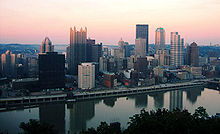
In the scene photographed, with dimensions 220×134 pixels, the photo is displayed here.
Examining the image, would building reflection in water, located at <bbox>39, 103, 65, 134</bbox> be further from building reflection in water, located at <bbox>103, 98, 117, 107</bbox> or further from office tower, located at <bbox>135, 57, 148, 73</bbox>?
office tower, located at <bbox>135, 57, 148, 73</bbox>

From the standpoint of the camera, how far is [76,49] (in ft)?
57.6

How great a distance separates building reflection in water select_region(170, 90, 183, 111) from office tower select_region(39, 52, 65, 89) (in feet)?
17.3

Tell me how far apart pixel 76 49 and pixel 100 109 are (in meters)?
Answer: 9.01

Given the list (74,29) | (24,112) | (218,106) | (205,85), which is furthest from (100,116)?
(74,29)

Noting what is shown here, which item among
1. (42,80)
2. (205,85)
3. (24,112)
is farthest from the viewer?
(205,85)

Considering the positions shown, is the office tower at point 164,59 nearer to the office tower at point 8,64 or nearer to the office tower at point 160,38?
the office tower at point 160,38

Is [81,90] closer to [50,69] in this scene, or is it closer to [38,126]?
[50,69]

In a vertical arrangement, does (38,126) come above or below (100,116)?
above

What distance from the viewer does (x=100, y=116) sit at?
827cm

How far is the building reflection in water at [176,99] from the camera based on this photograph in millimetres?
9676

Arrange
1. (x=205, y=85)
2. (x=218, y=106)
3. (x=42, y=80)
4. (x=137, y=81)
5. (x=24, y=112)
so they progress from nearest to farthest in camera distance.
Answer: (x=24, y=112)
(x=218, y=106)
(x=42, y=80)
(x=137, y=81)
(x=205, y=85)

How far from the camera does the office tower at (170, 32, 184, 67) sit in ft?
75.0

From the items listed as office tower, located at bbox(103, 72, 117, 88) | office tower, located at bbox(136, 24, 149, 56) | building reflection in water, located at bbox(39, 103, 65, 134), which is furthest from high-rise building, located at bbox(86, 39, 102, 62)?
office tower, located at bbox(136, 24, 149, 56)

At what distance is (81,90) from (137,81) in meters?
3.63
